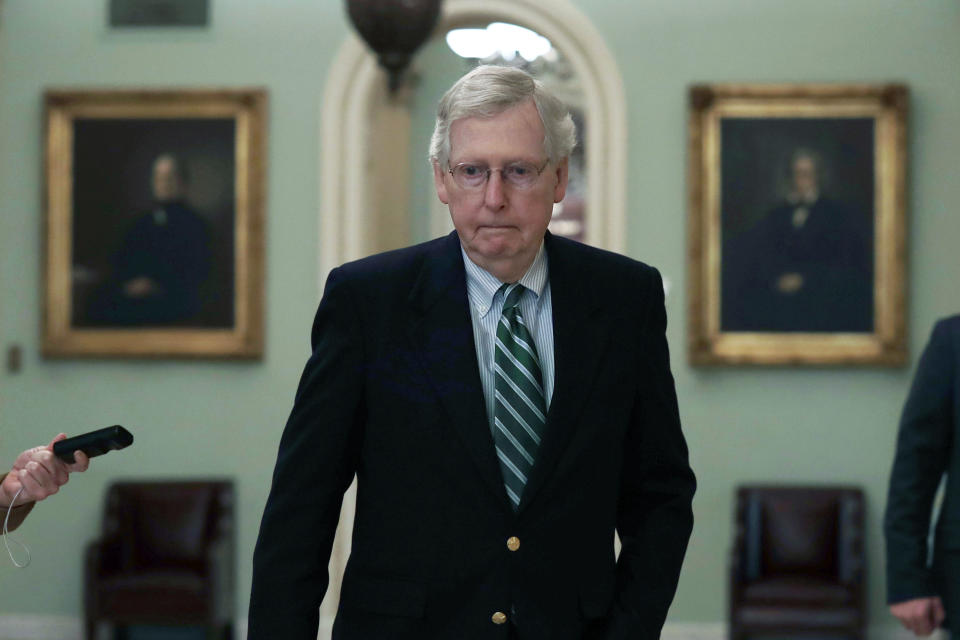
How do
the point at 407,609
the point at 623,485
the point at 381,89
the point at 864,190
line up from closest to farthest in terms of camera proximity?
1. the point at 407,609
2. the point at 623,485
3. the point at 864,190
4. the point at 381,89

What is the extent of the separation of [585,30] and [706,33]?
701 mm

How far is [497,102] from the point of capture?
7.79ft

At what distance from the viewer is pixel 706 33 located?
27.6ft

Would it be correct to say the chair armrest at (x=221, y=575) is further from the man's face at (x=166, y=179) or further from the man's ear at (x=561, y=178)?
the man's ear at (x=561, y=178)

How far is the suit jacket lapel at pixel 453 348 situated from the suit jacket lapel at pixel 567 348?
0.09 m

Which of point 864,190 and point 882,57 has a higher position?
point 882,57

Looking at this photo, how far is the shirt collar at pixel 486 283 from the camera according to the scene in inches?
101

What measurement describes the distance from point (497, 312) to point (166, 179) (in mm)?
6427

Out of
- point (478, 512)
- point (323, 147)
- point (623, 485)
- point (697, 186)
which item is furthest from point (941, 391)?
point (323, 147)

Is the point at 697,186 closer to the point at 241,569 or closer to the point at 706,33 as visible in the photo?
the point at 706,33

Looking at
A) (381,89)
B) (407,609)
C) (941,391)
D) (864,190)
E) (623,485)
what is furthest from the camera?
(381,89)

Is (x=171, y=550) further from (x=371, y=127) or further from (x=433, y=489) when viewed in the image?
(x=433, y=489)

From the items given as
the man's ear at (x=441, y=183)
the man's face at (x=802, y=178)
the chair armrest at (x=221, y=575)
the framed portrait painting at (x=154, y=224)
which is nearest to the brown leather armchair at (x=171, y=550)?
the chair armrest at (x=221, y=575)

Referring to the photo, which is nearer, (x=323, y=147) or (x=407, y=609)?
(x=407, y=609)
